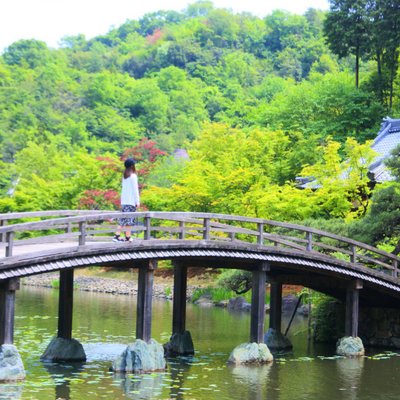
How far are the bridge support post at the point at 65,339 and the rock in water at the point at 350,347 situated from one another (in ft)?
22.8

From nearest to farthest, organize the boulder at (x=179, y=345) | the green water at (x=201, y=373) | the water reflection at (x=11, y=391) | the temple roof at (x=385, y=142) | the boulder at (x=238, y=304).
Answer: the water reflection at (x=11, y=391) < the green water at (x=201, y=373) < the boulder at (x=179, y=345) < the boulder at (x=238, y=304) < the temple roof at (x=385, y=142)

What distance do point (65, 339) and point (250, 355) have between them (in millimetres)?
4455

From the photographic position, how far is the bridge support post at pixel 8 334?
1788cm

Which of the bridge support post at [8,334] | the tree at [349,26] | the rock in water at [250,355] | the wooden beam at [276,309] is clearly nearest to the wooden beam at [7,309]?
the bridge support post at [8,334]

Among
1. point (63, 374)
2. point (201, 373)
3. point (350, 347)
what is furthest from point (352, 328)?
point (63, 374)

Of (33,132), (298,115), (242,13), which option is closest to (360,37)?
(298,115)

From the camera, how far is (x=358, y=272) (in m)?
25.2

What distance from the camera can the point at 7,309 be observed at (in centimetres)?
1800

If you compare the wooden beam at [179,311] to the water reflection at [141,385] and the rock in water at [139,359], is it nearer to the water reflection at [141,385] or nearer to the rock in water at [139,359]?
the rock in water at [139,359]

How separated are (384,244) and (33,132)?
173 feet

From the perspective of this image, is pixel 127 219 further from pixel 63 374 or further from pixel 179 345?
pixel 179 345

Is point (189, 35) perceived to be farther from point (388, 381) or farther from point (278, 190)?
point (388, 381)

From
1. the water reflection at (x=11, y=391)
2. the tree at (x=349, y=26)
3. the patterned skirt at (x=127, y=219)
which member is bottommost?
the water reflection at (x=11, y=391)

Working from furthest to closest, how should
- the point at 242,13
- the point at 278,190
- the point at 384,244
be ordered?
the point at 242,13 → the point at 278,190 → the point at 384,244
